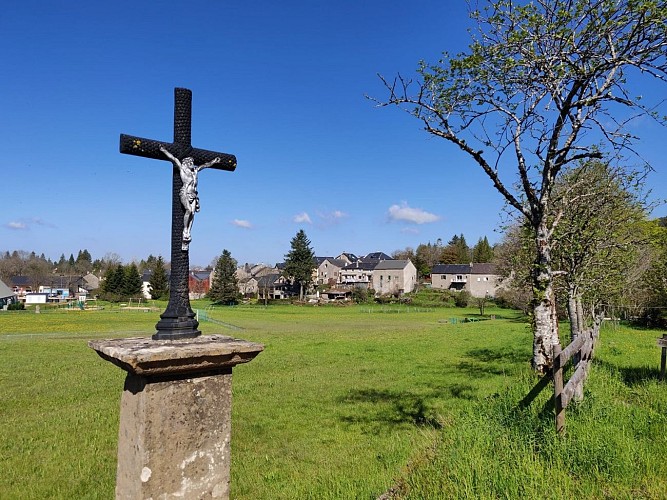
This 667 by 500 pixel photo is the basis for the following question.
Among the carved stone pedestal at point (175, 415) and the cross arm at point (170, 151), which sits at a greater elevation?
the cross arm at point (170, 151)

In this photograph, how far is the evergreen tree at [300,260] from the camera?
7994cm

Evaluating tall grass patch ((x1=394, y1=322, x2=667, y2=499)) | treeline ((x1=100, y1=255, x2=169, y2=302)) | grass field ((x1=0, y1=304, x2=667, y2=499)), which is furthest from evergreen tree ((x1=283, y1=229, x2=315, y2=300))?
tall grass patch ((x1=394, y1=322, x2=667, y2=499))

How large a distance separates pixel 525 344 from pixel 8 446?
55.4 feet

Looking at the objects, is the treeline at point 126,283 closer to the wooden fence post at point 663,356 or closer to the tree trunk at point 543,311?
the tree trunk at point 543,311

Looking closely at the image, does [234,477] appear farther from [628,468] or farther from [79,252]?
[79,252]

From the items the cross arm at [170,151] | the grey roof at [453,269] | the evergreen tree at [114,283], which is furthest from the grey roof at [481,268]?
the cross arm at [170,151]

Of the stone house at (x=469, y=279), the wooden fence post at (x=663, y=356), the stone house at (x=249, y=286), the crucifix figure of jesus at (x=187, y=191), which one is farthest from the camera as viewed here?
the stone house at (x=249, y=286)

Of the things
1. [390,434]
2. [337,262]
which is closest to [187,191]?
[390,434]

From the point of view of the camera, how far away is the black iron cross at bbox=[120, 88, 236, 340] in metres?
3.33

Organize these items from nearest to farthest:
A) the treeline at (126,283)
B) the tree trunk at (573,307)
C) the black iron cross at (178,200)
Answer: the black iron cross at (178,200) → the tree trunk at (573,307) → the treeline at (126,283)

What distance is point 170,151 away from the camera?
3.56m

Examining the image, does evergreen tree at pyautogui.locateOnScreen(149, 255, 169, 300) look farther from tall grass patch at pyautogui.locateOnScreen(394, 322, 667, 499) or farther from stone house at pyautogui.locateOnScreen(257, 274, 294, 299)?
tall grass patch at pyautogui.locateOnScreen(394, 322, 667, 499)

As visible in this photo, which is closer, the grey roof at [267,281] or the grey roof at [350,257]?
the grey roof at [267,281]

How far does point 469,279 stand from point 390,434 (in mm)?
86970
